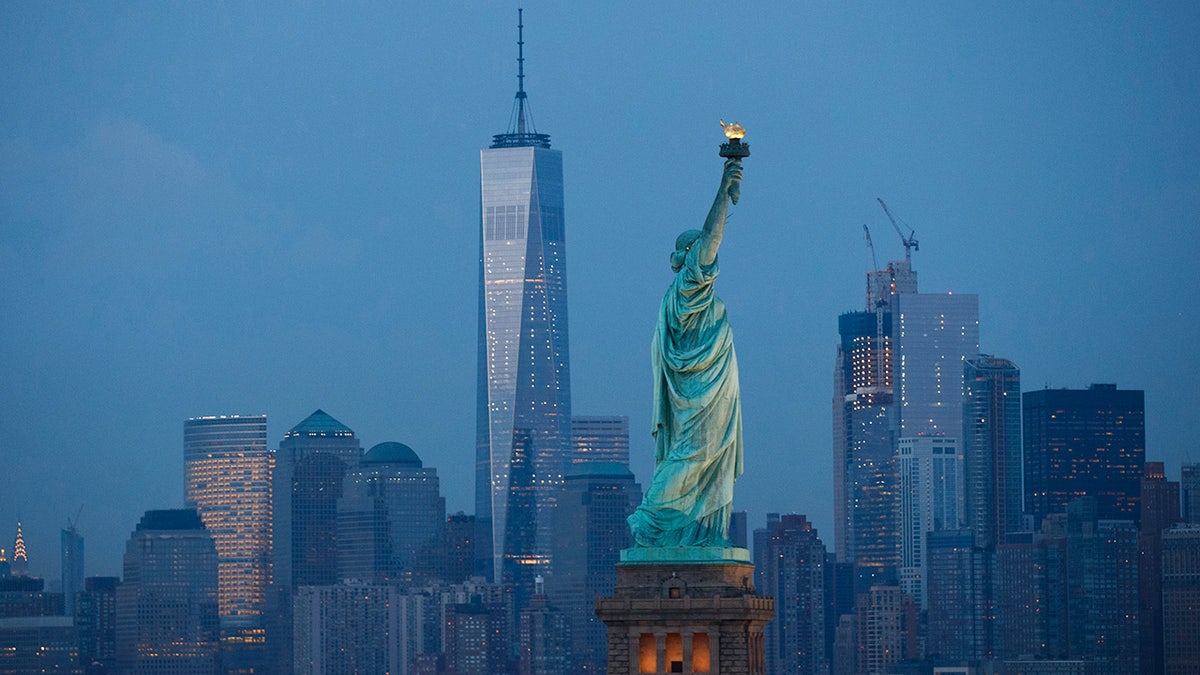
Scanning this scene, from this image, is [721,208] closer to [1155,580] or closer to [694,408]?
[694,408]

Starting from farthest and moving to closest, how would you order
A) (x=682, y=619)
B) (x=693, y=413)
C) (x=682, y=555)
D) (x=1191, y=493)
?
1. (x=1191, y=493)
2. (x=693, y=413)
3. (x=682, y=555)
4. (x=682, y=619)

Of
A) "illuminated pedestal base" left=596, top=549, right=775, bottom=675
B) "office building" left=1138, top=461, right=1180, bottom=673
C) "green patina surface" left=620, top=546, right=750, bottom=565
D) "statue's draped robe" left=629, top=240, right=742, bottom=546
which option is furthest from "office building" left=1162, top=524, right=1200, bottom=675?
"illuminated pedestal base" left=596, top=549, right=775, bottom=675

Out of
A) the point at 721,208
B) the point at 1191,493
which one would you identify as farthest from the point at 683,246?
the point at 1191,493

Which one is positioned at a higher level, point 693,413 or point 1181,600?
point 693,413

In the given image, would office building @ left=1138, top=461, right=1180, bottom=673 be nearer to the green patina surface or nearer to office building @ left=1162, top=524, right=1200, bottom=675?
office building @ left=1162, top=524, right=1200, bottom=675

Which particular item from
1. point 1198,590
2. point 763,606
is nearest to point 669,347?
point 763,606

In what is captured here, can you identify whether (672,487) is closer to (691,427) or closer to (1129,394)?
(691,427)
